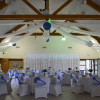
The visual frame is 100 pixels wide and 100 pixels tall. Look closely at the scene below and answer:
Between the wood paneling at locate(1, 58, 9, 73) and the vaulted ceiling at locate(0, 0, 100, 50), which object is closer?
the vaulted ceiling at locate(0, 0, 100, 50)

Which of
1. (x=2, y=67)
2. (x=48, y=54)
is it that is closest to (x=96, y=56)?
(x=48, y=54)

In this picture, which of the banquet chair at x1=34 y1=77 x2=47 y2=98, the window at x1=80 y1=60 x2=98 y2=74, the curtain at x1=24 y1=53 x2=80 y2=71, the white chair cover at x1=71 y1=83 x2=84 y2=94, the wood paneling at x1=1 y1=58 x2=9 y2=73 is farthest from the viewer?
the window at x1=80 y1=60 x2=98 y2=74

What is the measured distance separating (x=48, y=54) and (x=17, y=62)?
10.8 feet

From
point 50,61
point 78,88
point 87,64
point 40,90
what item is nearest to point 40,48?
point 50,61

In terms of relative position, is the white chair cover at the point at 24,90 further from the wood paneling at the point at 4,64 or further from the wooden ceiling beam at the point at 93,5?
the wood paneling at the point at 4,64

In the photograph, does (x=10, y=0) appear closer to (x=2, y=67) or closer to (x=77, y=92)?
(x=77, y=92)

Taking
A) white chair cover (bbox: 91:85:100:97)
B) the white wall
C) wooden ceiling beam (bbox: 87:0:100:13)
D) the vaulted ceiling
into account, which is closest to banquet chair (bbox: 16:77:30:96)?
the vaulted ceiling

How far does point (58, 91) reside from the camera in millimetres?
7316

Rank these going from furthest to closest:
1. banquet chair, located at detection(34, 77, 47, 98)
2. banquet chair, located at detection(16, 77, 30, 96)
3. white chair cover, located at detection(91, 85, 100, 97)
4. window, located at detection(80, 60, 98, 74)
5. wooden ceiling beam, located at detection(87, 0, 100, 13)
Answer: window, located at detection(80, 60, 98, 74), wooden ceiling beam, located at detection(87, 0, 100, 13), banquet chair, located at detection(16, 77, 30, 96), white chair cover, located at detection(91, 85, 100, 97), banquet chair, located at detection(34, 77, 47, 98)

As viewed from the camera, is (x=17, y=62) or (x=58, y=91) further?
(x=17, y=62)

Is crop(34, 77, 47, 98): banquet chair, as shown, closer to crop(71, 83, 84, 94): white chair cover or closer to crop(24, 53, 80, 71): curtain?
crop(71, 83, 84, 94): white chair cover

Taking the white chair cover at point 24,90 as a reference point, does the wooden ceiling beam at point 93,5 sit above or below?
above

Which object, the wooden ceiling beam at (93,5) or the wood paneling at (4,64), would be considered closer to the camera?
the wooden ceiling beam at (93,5)

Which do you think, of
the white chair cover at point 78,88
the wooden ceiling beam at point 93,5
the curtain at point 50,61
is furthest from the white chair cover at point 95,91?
the curtain at point 50,61
